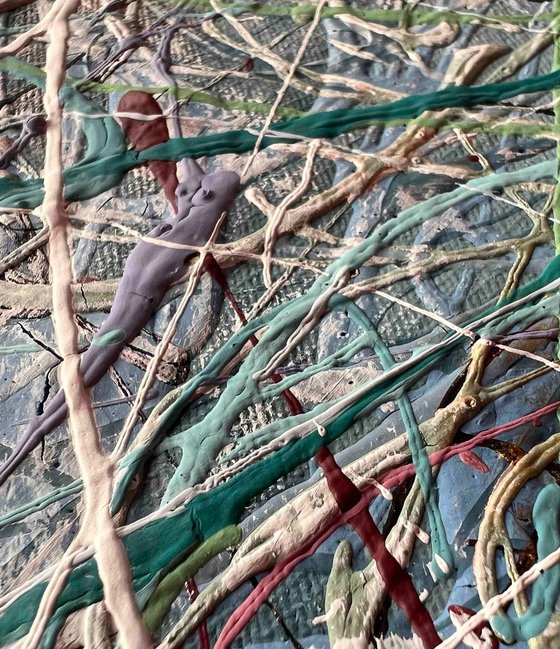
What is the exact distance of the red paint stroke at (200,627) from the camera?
1.13 feet

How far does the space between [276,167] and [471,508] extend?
0.97ft

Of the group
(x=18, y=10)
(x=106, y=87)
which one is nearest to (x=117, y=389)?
(x=106, y=87)

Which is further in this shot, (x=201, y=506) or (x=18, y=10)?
(x=18, y=10)

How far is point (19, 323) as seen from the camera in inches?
17.7

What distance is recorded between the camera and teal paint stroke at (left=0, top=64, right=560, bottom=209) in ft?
1.65

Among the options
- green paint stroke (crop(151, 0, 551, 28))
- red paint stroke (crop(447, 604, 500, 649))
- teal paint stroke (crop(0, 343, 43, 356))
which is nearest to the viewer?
red paint stroke (crop(447, 604, 500, 649))

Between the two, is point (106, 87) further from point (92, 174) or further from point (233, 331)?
point (233, 331)

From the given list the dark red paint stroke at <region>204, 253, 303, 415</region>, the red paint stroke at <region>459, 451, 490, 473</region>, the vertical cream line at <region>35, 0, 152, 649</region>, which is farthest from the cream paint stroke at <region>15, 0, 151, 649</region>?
Result: the red paint stroke at <region>459, 451, 490, 473</region>

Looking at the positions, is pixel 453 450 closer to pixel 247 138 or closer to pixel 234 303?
pixel 234 303

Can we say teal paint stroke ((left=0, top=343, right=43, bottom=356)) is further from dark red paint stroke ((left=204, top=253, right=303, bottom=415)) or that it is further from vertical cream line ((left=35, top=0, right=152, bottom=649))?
dark red paint stroke ((left=204, top=253, right=303, bottom=415))

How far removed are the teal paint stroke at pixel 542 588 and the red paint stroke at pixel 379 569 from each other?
4cm

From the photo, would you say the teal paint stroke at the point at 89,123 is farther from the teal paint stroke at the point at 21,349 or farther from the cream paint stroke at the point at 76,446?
the teal paint stroke at the point at 21,349

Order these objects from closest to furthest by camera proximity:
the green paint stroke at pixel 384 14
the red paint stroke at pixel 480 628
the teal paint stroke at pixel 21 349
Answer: the red paint stroke at pixel 480 628 < the teal paint stroke at pixel 21 349 < the green paint stroke at pixel 384 14

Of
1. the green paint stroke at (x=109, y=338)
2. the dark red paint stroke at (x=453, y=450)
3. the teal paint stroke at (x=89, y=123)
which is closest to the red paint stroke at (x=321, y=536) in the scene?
the dark red paint stroke at (x=453, y=450)
